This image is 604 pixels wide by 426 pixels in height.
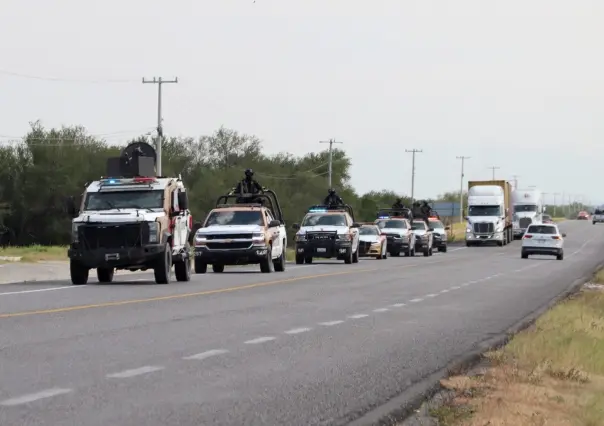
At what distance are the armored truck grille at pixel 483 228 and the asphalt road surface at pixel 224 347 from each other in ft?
179

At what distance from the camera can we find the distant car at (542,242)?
6091 centimetres

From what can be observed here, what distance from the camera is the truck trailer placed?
83.2 meters

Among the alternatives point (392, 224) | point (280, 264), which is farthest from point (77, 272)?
point (392, 224)

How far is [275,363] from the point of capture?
1311cm

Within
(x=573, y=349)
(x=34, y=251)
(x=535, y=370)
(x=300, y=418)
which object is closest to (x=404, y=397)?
(x=300, y=418)

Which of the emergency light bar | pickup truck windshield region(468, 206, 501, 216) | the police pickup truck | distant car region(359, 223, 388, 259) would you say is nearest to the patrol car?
distant car region(359, 223, 388, 259)

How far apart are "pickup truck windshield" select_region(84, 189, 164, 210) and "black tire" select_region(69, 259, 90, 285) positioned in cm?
132

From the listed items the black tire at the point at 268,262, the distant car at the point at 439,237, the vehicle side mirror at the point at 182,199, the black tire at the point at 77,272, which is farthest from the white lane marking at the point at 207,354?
the distant car at the point at 439,237

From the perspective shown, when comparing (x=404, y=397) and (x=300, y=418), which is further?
(x=404, y=397)

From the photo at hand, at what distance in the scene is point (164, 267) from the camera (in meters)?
28.4

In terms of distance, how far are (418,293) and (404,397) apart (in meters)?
17.2

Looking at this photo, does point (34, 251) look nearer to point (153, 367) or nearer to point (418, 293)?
point (418, 293)

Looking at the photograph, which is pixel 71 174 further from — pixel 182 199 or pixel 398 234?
pixel 182 199

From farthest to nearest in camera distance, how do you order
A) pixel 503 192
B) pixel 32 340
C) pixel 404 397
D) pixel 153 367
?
pixel 503 192, pixel 32 340, pixel 153 367, pixel 404 397
